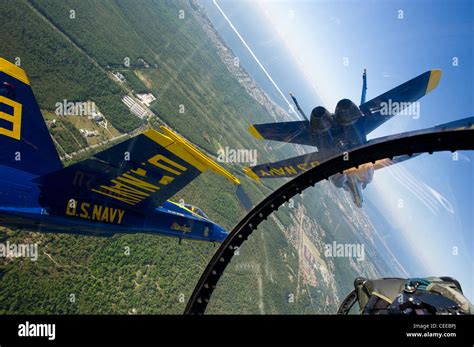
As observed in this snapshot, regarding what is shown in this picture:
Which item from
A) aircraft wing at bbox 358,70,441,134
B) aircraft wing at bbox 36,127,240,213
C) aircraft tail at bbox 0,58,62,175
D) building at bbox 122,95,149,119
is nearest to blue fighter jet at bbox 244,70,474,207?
aircraft wing at bbox 358,70,441,134

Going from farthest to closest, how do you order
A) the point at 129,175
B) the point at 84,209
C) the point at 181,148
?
the point at 84,209 → the point at 129,175 → the point at 181,148

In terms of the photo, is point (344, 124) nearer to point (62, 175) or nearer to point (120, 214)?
point (120, 214)

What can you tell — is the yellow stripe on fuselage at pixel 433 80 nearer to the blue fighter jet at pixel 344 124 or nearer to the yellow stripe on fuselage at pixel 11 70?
the blue fighter jet at pixel 344 124

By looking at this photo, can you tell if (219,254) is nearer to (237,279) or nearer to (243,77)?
(237,279)

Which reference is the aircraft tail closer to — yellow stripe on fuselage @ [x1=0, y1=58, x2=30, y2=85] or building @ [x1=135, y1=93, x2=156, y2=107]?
yellow stripe on fuselage @ [x1=0, y1=58, x2=30, y2=85]

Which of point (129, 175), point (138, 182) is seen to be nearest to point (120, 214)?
point (138, 182)

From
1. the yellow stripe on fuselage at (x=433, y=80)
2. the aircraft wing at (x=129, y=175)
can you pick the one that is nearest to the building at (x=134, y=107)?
the yellow stripe on fuselage at (x=433, y=80)
